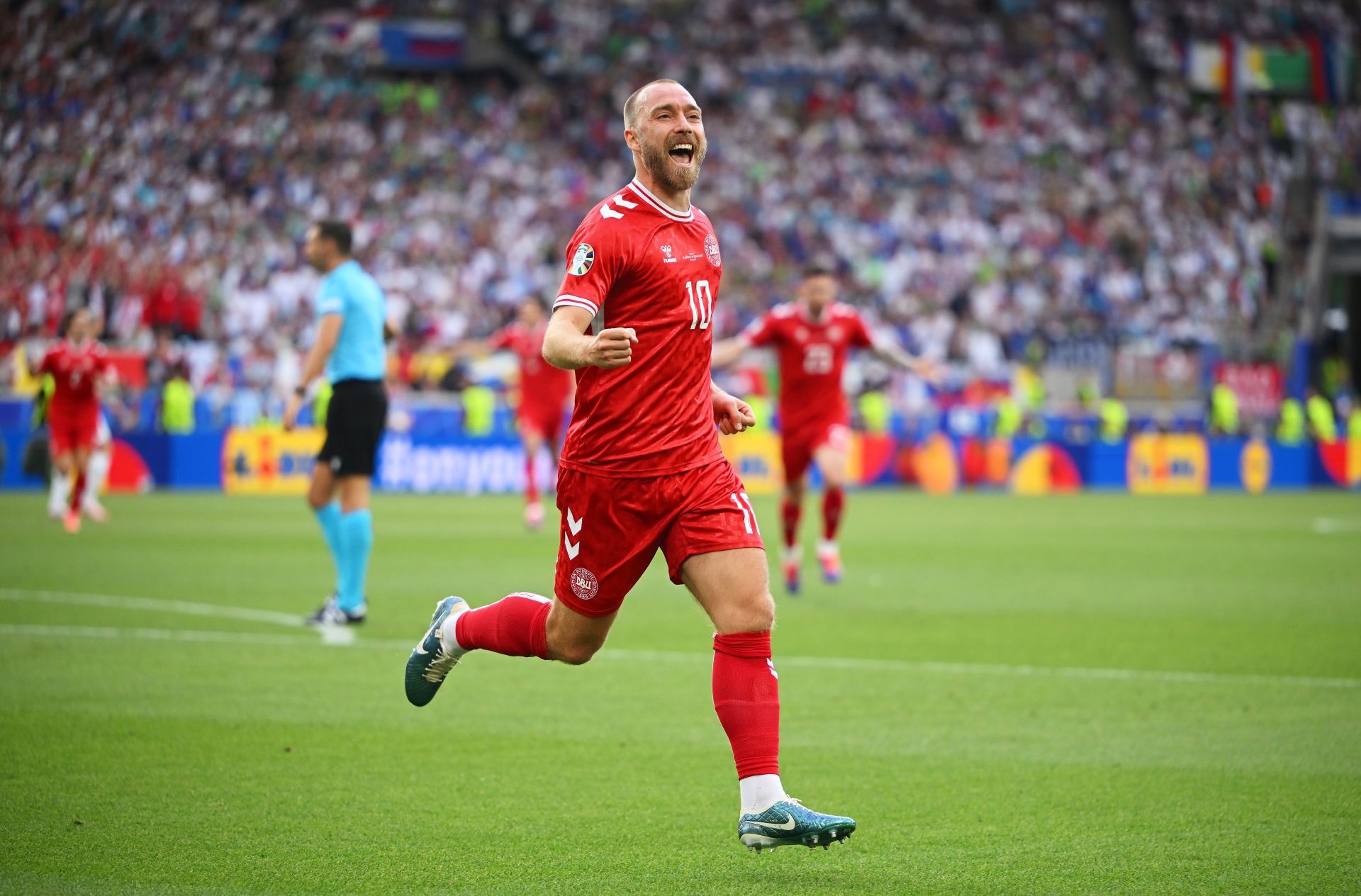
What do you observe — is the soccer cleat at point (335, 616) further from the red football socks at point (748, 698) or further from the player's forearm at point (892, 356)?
the red football socks at point (748, 698)

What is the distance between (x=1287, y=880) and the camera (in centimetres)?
464

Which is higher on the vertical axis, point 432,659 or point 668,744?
point 432,659

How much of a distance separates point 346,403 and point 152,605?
253 cm

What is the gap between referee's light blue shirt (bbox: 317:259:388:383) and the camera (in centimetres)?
1004

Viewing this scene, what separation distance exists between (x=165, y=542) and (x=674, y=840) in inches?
490

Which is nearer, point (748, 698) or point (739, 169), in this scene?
point (748, 698)

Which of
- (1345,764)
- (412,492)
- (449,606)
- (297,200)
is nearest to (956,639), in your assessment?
(1345,764)

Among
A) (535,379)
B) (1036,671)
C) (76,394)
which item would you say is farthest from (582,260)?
(535,379)

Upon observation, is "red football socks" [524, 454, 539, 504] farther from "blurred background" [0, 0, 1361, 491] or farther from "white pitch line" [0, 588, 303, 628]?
"white pitch line" [0, 588, 303, 628]

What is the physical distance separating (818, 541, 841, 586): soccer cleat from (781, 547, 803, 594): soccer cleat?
1.94 ft

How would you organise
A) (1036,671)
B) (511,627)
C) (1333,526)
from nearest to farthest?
(511,627) → (1036,671) → (1333,526)

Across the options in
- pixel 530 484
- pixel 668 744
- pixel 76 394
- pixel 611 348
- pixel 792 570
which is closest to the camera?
pixel 611 348

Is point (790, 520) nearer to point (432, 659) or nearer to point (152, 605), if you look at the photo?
point (152, 605)

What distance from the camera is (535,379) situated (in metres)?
20.3
